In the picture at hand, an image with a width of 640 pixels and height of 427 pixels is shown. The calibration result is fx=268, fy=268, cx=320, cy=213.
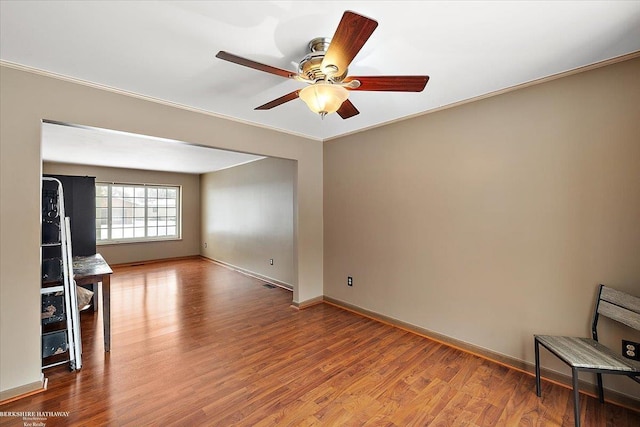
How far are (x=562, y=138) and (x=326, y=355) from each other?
8.97 ft

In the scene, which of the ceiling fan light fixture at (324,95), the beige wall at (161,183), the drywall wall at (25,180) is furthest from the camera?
the beige wall at (161,183)

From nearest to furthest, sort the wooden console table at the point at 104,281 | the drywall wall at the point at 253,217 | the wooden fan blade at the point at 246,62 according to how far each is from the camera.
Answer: the wooden fan blade at the point at 246,62 → the wooden console table at the point at 104,281 → the drywall wall at the point at 253,217

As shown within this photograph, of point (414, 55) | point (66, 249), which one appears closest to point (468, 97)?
point (414, 55)

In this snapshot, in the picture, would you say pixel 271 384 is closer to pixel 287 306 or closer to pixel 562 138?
pixel 287 306

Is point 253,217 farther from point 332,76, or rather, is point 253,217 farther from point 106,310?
point 332,76

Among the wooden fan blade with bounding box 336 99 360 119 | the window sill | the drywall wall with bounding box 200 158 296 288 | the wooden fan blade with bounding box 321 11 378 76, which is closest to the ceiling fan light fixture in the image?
the wooden fan blade with bounding box 321 11 378 76

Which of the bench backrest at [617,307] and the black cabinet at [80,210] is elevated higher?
the black cabinet at [80,210]

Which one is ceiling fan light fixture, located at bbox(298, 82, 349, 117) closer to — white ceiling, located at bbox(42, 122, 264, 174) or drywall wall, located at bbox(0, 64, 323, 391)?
drywall wall, located at bbox(0, 64, 323, 391)

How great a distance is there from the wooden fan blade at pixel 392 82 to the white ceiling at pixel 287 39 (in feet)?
0.99

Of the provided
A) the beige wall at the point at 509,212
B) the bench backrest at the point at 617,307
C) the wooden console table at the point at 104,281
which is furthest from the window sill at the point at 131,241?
the bench backrest at the point at 617,307

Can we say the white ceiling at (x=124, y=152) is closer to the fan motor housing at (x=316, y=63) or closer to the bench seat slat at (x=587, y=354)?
the fan motor housing at (x=316, y=63)

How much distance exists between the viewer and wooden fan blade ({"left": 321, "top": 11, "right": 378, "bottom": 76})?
44.7 inches

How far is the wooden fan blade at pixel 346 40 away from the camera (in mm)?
1135

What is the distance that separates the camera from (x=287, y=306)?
3885 millimetres
